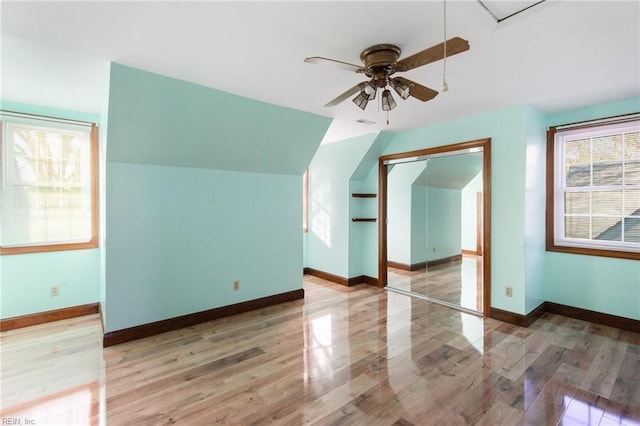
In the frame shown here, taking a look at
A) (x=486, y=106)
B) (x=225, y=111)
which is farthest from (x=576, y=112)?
Result: (x=225, y=111)

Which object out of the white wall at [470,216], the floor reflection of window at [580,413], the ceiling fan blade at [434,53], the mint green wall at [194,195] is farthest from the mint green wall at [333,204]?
the floor reflection of window at [580,413]

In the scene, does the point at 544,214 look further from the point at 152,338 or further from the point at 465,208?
the point at 152,338

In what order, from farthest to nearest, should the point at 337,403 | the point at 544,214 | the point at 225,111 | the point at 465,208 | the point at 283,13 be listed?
1. the point at 465,208
2. the point at 544,214
3. the point at 225,111
4. the point at 337,403
5. the point at 283,13

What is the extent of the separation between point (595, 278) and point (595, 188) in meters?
0.98

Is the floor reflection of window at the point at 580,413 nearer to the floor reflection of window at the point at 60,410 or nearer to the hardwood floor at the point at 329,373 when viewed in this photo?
the hardwood floor at the point at 329,373

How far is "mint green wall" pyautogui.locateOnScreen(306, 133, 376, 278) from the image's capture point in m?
4.76

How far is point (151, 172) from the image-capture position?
305 centimetres

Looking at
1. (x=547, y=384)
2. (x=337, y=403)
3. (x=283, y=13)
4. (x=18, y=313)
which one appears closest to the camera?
(x=283, y=13)

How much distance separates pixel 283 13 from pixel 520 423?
8.99ft

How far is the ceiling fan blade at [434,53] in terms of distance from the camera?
142 centimetres

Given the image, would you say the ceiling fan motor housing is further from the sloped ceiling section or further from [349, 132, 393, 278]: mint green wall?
[349, 132, 393, 278]: mint green wall

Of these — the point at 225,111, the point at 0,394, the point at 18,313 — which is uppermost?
the point at 225,111

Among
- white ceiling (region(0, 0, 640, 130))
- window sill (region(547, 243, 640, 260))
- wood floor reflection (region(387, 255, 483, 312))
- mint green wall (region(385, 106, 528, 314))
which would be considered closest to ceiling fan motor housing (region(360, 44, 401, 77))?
white ceiling (region(0, 0, 640, 130))

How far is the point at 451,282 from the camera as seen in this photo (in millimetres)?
4359
